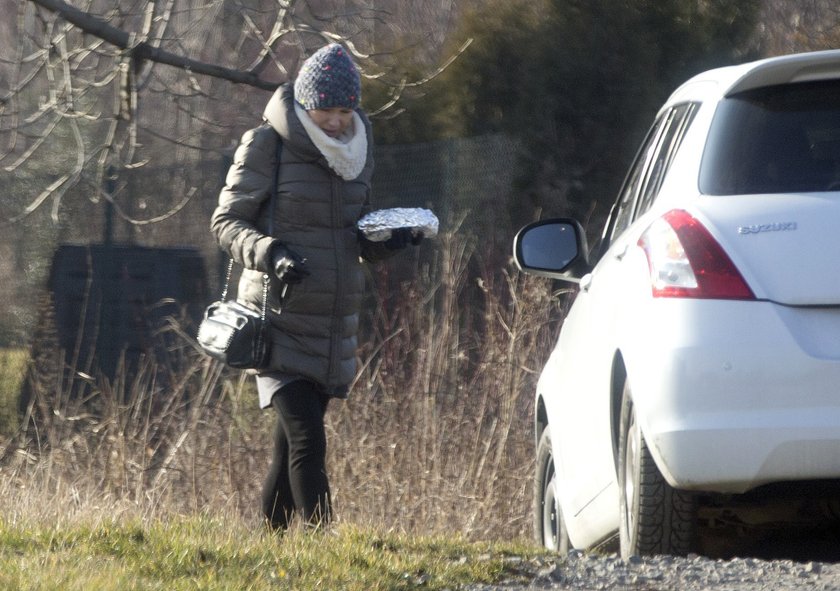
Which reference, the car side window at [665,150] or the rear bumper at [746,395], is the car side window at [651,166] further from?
the rear bumper at [746,395]

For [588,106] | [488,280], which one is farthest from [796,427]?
[588,106]

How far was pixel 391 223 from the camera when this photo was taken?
4934 mm

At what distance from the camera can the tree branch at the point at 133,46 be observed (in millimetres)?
8688

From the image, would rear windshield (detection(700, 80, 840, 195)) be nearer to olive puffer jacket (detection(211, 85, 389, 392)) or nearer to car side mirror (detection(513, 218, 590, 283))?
car side mirror (detection(513, 218, 590, 283))

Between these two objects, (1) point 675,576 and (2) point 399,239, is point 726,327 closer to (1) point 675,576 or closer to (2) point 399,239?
(1) point 675,576

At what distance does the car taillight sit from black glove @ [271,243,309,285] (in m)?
Result: 1.38

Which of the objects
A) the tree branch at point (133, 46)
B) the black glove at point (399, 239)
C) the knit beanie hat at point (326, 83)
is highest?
the tree branch at point (133, 46)

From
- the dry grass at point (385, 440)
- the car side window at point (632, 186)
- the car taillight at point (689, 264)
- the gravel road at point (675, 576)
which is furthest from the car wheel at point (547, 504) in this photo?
the dry grass at point (385, 440)

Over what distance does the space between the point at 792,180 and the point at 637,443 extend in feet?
2.53

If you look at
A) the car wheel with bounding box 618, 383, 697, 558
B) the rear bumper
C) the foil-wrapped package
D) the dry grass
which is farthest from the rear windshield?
the dry grass

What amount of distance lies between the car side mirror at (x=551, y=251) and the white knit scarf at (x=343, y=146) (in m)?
0.64

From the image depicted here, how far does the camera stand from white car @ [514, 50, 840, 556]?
11.1 ft

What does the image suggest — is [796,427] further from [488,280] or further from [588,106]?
[588,106]

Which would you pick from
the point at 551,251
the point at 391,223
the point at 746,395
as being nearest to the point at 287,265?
the point at 391,223
